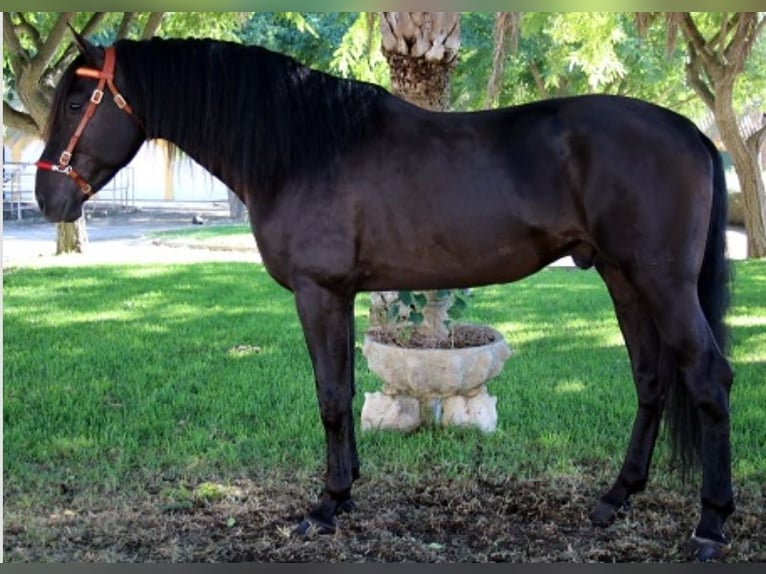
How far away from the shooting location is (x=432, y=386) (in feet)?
15.3

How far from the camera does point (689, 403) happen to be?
3.45m

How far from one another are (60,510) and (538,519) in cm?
211

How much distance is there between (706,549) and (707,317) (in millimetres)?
895

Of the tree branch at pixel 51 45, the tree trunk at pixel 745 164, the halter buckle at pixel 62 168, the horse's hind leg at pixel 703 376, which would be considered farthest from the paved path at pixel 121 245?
the halter buckle at pixel 62 168

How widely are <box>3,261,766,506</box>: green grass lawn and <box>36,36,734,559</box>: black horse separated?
3.48 ft

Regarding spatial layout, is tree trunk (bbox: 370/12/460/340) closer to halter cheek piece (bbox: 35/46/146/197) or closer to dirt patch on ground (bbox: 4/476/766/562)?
dirt patch on ground (bbox: 4/476/766/562)

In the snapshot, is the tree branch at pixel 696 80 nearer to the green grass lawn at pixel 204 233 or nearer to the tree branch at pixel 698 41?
the tree branch at pixel 698 41

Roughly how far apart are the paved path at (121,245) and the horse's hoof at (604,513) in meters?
5.14

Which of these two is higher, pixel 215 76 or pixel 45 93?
pixel 45 93

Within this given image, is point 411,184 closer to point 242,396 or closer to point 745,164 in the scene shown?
point 242,396

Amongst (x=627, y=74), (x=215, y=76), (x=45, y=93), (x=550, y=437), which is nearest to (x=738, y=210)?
(x=627, y=74)

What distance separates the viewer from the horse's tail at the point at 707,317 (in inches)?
131

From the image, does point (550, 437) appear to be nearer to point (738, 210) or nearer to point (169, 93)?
point (169, 93)

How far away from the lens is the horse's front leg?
10.9ft
